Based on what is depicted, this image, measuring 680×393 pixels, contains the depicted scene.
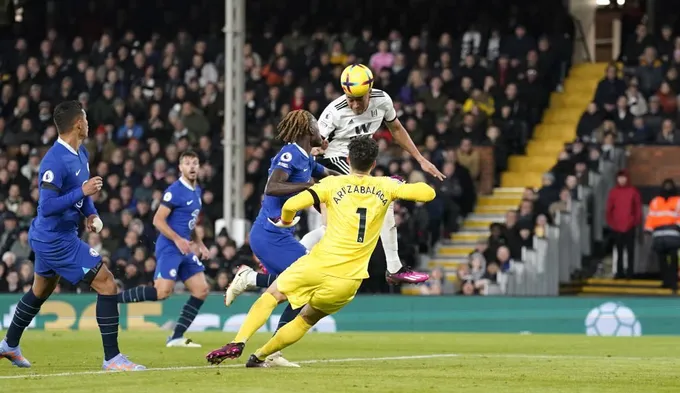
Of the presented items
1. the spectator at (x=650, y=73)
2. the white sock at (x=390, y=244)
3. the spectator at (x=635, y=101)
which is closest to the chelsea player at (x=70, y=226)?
the white sock at (x=390, y=244)

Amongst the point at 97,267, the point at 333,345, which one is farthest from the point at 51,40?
the point at 97,267

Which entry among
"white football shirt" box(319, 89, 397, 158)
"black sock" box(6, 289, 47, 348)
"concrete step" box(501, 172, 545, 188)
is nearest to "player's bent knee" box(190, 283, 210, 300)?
"white football shirt" box(319, 89, 397, 158)

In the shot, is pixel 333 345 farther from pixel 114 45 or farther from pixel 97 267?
pixel 114 45

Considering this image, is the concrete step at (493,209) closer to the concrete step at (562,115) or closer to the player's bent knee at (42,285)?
the concrete step at (562,115)

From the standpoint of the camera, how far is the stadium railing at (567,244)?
2439 cm

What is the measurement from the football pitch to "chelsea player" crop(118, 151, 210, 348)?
1.87 ft

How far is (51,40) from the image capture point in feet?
110

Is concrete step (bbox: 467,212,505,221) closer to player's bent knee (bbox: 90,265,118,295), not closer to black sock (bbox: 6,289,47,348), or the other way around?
black sock (bbox: 6,289,47,348)

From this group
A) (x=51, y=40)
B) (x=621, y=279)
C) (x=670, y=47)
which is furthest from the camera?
(x=51, y=40)

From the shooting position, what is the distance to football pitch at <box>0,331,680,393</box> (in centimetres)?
1115

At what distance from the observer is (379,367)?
1325 centimetres

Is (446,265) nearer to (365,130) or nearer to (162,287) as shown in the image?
(162,287)

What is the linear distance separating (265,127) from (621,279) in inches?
308

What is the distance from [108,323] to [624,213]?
14026 millimetres
